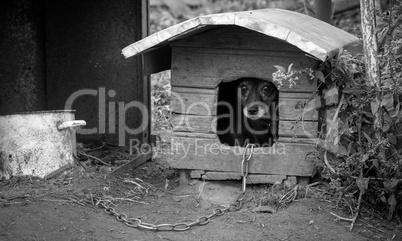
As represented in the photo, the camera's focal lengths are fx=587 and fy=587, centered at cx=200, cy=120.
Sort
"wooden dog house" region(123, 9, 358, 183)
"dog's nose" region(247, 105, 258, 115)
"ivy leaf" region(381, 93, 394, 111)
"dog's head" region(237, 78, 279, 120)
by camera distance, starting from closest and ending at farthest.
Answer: "ivy leaf" region(381, 93, 394, 111) < "wooden dog house" region(123, 9, 358, 183) < "dog's nose" region(247, 105, 258, 115) < "dog's head" region(237, 78, 279, 120)

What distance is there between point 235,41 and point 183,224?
1.60 metres

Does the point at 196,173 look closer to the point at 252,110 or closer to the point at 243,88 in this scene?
the point at 252,110

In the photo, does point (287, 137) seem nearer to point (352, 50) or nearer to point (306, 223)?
point (306, 223)

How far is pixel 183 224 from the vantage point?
432 cm

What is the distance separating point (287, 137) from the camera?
493 cm

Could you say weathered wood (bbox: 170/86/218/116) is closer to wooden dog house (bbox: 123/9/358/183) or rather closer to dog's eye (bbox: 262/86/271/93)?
wooden dog house (bbox: 123/9/358/183)

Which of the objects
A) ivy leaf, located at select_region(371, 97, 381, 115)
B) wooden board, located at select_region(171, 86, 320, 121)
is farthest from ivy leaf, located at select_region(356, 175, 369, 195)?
wooden board, located at select_region(171, 86, 320, 121)

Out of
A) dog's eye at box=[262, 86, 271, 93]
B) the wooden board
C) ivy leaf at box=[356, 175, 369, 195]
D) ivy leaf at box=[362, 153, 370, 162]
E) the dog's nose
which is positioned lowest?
ivy leaf at box=[356, 175, 369, 195]

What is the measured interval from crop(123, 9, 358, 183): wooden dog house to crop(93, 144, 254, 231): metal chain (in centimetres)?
6

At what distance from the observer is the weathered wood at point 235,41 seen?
15.9 ft

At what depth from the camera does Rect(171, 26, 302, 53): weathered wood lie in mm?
4840

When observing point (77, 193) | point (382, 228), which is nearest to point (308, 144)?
point (382, 228)

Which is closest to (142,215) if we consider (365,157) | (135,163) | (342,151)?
(135,163)

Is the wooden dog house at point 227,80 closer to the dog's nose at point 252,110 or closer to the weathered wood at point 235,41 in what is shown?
the weathered wood at point 235,41
